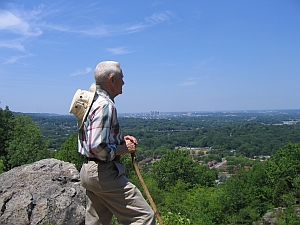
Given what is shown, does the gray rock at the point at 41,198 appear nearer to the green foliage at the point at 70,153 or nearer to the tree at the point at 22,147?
the green foliage at the point at 70,153

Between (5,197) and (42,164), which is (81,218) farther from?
(42,164)

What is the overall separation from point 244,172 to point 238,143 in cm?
7034

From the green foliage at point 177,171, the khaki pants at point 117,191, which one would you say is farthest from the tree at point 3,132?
the khaki pants at point 117,191

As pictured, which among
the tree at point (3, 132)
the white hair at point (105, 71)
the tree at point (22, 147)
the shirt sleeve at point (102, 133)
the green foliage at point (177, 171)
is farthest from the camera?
the green foliage at point (177, 171)

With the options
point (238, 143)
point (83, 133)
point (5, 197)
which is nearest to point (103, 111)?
point (83, 133)

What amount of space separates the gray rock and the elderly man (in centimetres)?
216

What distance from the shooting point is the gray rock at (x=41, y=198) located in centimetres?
493

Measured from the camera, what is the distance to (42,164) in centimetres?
636

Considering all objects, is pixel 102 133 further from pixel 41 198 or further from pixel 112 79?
pixel 41 198

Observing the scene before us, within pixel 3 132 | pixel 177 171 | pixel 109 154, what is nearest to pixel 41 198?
pixel 109 154

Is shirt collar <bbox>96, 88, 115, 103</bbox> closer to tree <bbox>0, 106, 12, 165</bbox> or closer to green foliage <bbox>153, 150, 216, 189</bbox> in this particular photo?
tree <bbox>0, 106, 12, 165</bbox>

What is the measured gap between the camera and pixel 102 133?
109 inches

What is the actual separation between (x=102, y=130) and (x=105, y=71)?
2.17ft

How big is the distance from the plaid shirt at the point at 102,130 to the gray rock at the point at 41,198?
2510 millimetres
